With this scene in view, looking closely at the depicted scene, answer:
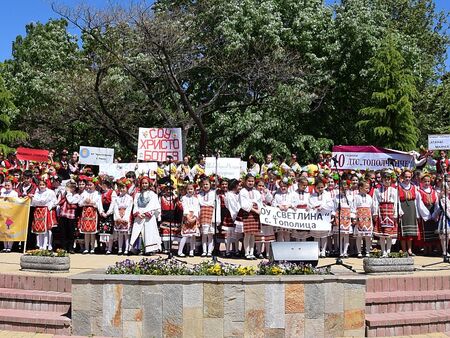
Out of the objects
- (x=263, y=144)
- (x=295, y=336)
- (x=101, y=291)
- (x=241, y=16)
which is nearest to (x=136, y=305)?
(x=101, y=291)

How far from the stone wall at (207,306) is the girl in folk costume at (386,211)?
4.90 metres

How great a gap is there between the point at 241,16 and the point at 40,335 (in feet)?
60.8

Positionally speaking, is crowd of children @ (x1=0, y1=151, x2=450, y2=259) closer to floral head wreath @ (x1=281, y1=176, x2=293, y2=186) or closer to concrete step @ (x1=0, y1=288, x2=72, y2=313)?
floral head wreath @ (x1=281, y1=176, x2=293, y2=186)

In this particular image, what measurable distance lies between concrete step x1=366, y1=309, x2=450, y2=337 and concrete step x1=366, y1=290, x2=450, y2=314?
0.09 m

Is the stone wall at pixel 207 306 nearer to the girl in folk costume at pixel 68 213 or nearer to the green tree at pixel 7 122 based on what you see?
the girl in folk costume at pixel 68 213

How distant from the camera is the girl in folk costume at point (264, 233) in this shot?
12625 millimetres

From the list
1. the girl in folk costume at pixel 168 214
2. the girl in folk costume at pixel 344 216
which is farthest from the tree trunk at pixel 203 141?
the girl in folk costume at pixel 344 216

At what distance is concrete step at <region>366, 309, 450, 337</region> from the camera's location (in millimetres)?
8359

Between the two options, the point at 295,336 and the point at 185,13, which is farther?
the point at 185,13

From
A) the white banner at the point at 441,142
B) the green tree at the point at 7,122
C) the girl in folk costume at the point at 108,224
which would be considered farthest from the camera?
the green tree at the point at 7,122

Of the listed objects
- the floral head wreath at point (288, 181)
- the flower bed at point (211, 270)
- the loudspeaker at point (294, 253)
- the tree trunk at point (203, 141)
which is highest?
the tree trunk at point (203, 141)

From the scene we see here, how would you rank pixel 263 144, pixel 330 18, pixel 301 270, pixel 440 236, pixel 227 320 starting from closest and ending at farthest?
pixel 227 320 < pixel 301 270 < pixel 440 236 < pixel 263 144 < pixel 330 18

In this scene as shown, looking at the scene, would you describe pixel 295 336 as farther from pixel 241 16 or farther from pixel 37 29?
pixel 37 29

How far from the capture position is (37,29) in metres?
35.6
